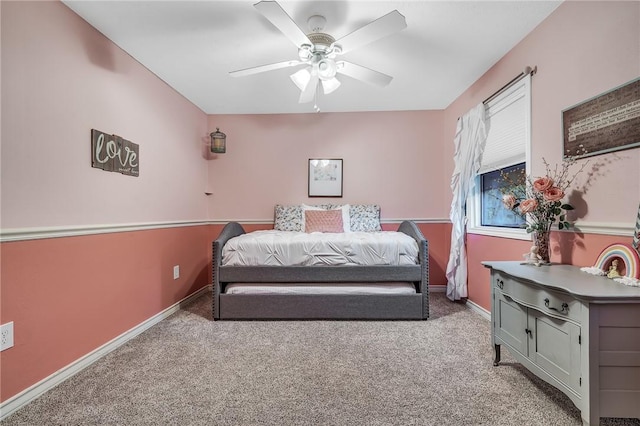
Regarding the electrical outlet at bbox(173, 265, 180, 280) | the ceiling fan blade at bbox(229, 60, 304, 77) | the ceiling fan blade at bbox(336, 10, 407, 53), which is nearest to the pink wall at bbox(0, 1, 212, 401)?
the electrical outlet at bbox(173, 265, 180, 280)

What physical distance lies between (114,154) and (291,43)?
5.36ft

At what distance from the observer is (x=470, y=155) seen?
115 inches

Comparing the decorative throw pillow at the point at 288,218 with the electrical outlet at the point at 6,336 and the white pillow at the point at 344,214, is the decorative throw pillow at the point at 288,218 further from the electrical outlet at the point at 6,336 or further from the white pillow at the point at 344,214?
the electrical outlet at the point at 6,336

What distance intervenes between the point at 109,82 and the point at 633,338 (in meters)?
3.41

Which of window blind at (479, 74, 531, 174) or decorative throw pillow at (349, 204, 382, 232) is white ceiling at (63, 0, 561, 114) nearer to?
window blind at (479, 74, 531, 174)

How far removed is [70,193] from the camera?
184cm

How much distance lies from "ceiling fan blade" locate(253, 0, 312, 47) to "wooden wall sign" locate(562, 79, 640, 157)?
5.73ft

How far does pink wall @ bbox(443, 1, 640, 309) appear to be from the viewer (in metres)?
1.46

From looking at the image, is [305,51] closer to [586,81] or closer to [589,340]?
[586,81]

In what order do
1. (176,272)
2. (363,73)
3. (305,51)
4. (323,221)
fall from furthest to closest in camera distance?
(323,221), (176,272), (363,73), (305,51)

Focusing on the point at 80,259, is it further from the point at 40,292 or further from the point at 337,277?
the point at 337,277

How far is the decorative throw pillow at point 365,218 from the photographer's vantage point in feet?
11.9

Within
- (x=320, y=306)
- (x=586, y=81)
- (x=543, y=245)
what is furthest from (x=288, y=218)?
(x=586, y=81)

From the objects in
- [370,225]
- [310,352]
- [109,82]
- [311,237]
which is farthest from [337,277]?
[109,82]
